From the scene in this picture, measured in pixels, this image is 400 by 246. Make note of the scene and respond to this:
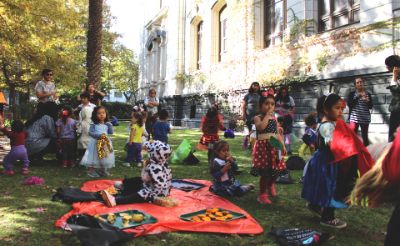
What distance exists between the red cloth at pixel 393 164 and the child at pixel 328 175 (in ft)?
7.74

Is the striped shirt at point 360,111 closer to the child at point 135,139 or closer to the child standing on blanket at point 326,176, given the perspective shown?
the child standing on blanket at point 326,176

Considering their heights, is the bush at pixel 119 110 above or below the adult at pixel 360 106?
above

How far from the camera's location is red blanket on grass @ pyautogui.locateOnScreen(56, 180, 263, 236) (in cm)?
394

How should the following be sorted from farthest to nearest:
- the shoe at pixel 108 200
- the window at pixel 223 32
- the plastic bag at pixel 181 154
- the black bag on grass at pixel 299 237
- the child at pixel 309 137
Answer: the window at pixel 223 32, the plastic bag at pixel 181 154, the child at pixel 309 137, the shoe at pixel 108 200, the black bag on grass at pixel 299 237

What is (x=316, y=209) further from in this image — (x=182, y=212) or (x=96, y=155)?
(x=96, y=155)

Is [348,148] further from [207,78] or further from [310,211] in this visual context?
[207,78]

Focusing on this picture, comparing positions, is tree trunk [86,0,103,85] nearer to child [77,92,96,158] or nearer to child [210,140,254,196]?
child [77,92,96,158]

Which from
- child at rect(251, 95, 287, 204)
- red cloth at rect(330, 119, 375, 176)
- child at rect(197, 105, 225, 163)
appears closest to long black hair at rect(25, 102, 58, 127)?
child at rect(197, 105, 225, 163)

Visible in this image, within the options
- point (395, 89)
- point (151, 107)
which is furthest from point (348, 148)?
point (151, 107)

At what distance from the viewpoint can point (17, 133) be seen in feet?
23.4

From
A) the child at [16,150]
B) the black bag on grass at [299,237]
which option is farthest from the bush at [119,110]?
the black bag on grass at [299,237]

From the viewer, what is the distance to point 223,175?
5.59m

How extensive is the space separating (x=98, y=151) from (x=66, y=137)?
1.47 meters

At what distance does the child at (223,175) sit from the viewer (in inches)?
218
